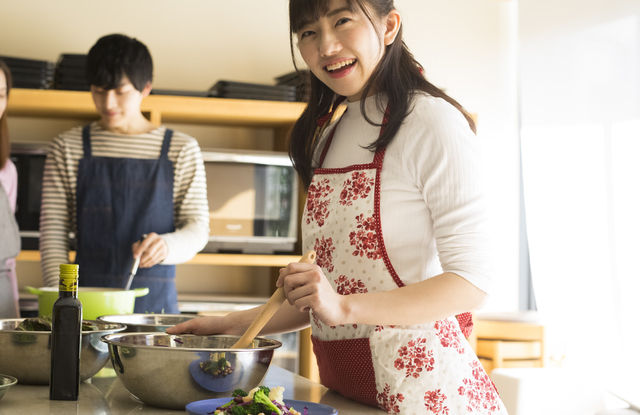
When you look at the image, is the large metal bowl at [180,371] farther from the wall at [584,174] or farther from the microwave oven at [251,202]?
the wall at [584,174]

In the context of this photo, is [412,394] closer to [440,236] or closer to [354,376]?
[354,376]

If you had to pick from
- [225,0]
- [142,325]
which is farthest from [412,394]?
[225,0]

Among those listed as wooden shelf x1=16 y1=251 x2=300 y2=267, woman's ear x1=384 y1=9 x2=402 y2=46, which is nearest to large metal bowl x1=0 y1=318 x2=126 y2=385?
woman's ear x1=384 y1=9 x2=402 y2=46

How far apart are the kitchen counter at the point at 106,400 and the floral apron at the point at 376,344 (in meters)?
0.03

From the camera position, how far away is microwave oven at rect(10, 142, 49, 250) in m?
2.21

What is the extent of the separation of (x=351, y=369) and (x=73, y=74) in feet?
5.86

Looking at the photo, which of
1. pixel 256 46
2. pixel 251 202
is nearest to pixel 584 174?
pixel 251 202

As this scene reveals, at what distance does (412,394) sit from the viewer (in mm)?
874

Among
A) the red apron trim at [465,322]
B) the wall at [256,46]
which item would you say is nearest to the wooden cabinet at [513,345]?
the wall at [256,46]

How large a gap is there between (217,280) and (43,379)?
5.83 ft

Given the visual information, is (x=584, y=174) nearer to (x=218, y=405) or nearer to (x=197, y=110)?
(x=197, y=110)

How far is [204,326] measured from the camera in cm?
96

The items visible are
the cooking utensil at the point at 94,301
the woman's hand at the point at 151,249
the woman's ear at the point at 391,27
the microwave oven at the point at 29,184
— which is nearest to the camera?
the woman's ear at the point at 391,27

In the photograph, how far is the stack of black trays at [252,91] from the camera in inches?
94.7
